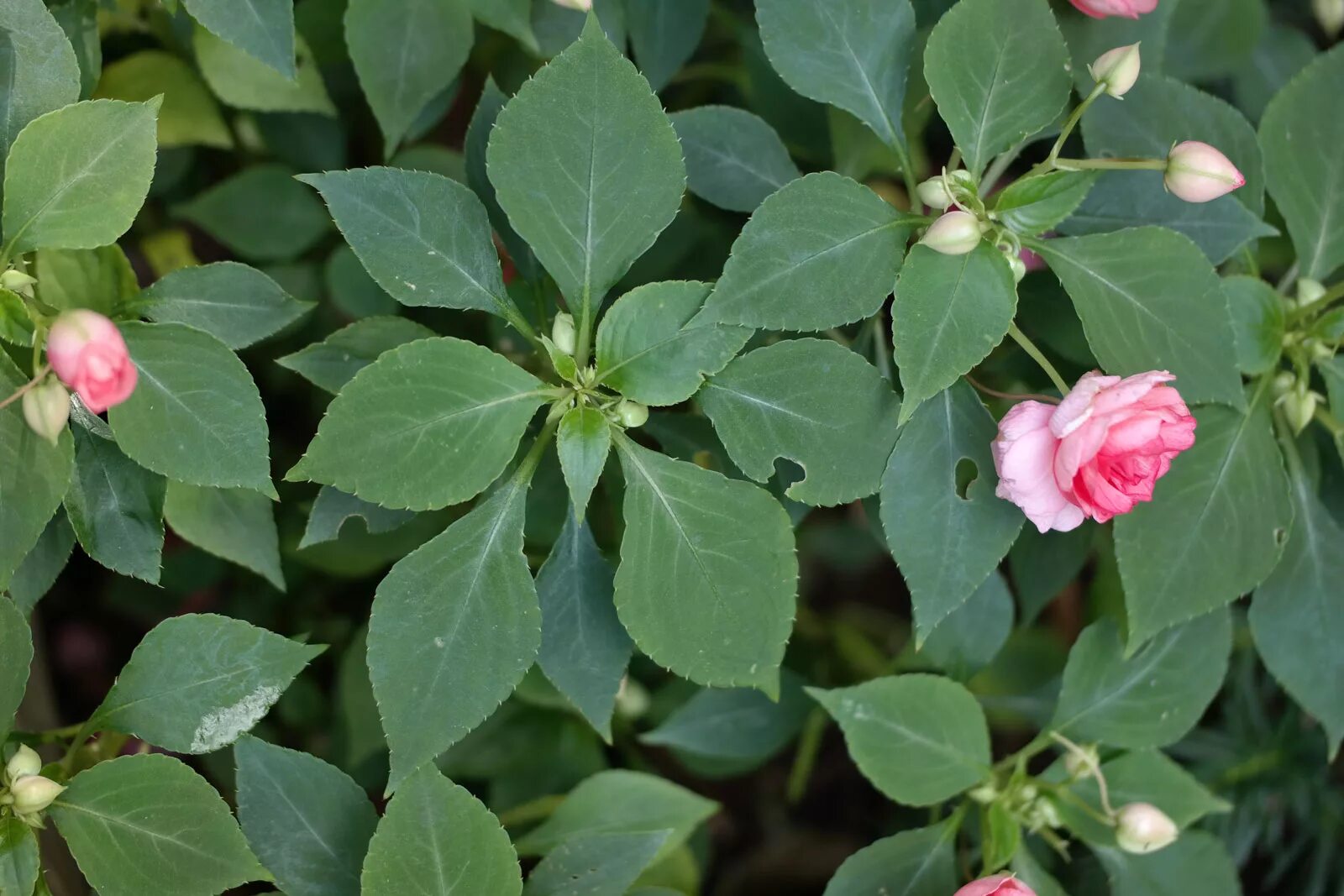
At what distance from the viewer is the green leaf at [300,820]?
1082 millimetres

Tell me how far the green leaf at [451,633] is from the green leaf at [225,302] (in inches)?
11.8

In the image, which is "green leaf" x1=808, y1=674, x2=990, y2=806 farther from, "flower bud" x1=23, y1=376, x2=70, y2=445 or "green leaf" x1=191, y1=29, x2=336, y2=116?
"green leaf" x1=191, y1=29, x2=336, y2=116

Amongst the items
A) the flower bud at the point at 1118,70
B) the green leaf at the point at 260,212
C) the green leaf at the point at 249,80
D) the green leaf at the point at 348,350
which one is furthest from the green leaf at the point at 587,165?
the green leaf at the point at 260,212

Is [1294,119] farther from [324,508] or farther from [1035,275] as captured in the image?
[324,508]

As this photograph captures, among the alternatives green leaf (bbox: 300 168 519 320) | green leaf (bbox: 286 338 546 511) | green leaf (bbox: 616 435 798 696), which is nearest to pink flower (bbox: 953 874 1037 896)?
green leaf (bbox: 616 435 798 696)

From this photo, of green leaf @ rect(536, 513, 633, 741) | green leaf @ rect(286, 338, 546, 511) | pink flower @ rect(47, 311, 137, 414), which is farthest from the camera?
green leaf @ rect(536, 513, 633, 741)

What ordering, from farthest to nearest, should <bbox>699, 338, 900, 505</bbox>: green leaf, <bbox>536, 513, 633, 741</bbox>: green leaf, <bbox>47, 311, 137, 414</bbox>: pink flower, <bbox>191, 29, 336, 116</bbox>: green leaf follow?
<bbox>191, 29, 336, 116</bbox>: green leaf → <bbox>536, 513, 633, 741</bbox>: green leaf → <bbox>699, 338, 900, 505</bbox>: green leaf → <bbox>47, 311, 137, 414</bbox>: pink flower

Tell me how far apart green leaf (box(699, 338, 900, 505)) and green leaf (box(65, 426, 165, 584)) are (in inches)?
22.2

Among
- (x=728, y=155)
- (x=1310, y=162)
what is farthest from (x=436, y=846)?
(x=1310, y=162)

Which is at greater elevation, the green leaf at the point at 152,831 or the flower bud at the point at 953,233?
the flower bud at the point at 953,233

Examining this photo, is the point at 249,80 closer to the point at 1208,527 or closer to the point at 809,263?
the point at 809,263

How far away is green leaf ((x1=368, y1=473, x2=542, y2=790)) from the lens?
0.98m

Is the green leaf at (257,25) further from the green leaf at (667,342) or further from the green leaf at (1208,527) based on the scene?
the green leaf at (1208,527)

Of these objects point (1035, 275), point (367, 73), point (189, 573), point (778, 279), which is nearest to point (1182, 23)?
point (1035, 275)
